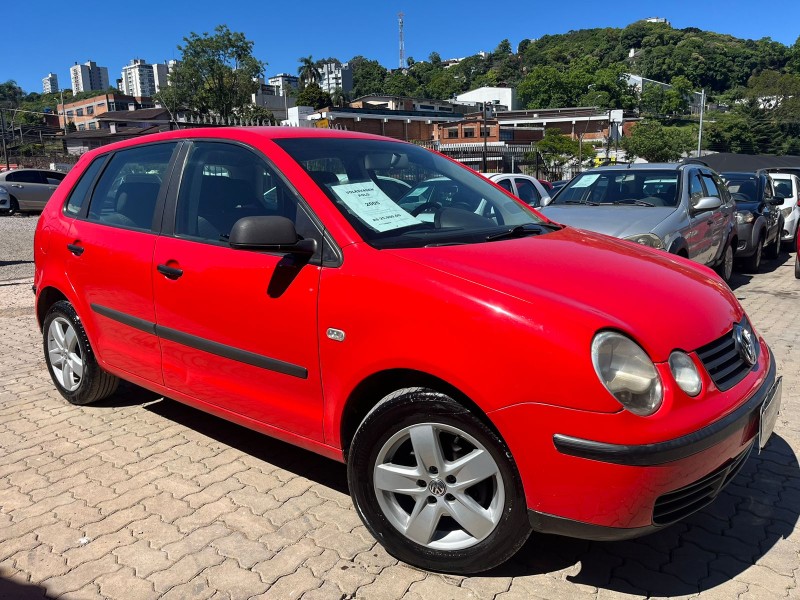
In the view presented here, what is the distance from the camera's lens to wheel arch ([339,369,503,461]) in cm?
234

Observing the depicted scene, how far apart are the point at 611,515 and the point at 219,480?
6.89ft

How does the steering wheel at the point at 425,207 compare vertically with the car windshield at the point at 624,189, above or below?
above

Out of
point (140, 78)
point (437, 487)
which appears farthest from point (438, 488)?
point (140, 78)

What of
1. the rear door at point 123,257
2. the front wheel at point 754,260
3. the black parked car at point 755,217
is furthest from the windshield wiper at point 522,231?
the front wheel at point 754,260

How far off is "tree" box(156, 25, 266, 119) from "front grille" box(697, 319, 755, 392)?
59474 mm

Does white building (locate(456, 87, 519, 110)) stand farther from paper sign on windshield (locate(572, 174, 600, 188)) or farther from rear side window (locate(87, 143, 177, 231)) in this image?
rear side window (locate(87, 143, 177, 231))

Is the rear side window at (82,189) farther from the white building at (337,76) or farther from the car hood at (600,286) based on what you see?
the white building at (337,76)

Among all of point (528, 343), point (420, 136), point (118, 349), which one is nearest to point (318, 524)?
point (528, 343)

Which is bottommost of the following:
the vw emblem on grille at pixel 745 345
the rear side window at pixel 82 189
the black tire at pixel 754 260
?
the black tire at pixel 754 260

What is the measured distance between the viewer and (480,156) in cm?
2844

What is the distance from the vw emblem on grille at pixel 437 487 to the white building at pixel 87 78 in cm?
21227

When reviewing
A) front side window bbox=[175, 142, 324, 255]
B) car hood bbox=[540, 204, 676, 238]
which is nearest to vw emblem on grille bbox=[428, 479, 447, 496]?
front side window bbox=[175, 142, 324, 255]

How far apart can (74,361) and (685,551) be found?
3820 mm

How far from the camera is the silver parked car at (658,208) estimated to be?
6.72 meters
